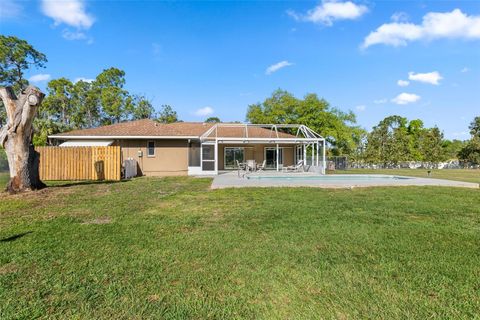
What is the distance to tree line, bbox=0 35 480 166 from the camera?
128ft

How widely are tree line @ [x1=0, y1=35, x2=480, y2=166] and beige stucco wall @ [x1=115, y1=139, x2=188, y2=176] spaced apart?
15328 millimetres

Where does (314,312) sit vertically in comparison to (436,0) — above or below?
below

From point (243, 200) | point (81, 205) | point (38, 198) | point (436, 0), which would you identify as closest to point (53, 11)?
point (38, 198)

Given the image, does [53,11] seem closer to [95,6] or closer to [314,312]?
[95,6]

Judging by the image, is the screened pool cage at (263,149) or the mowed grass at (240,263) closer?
the mowed grass at (240,263)

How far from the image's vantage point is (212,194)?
1223 cm

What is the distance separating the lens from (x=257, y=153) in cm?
2919

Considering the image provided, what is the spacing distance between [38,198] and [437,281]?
1272 centimetres

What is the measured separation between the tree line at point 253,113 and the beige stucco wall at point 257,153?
1021 centimetres

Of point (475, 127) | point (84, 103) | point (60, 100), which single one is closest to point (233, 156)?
point (84, 103)

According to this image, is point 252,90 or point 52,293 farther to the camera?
point 252,90

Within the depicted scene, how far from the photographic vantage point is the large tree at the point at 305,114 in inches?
1515

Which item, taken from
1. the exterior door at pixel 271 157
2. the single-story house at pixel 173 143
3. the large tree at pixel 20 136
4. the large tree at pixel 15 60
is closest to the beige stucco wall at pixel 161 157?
the single-story house at pixel 173 143

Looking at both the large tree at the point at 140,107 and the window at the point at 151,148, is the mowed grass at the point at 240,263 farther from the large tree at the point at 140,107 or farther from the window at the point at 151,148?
the large tree at the point at 140,107
